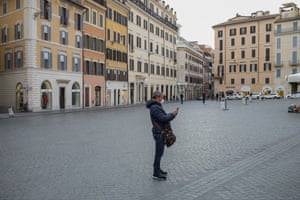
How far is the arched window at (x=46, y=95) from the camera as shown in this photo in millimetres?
35562

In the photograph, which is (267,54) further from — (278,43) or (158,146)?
(158,146)

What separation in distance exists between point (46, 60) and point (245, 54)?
63316 mm

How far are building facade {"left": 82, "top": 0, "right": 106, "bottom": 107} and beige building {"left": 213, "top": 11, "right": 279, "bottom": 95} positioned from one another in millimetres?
50293

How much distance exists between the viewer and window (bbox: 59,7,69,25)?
3859 centimetres

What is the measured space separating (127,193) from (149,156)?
11.6 feet

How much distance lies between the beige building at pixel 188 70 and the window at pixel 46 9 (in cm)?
4840

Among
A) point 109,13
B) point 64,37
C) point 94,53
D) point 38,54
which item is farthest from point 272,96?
point 38,54

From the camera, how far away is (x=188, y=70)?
88375mm

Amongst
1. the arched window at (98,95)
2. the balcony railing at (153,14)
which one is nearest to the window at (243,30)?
the balcony railing at (153,14)

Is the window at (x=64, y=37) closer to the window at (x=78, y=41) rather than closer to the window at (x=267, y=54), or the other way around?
the window at (x=78, y=41)

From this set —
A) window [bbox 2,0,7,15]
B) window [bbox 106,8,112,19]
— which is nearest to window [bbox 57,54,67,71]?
window [bbox 2,0,7,15]

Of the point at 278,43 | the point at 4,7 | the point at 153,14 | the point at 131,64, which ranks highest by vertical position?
the point at 153,14

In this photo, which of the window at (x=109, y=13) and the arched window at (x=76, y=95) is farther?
the window at (x=109, y=13)

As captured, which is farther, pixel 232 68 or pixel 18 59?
pixel 232 68
